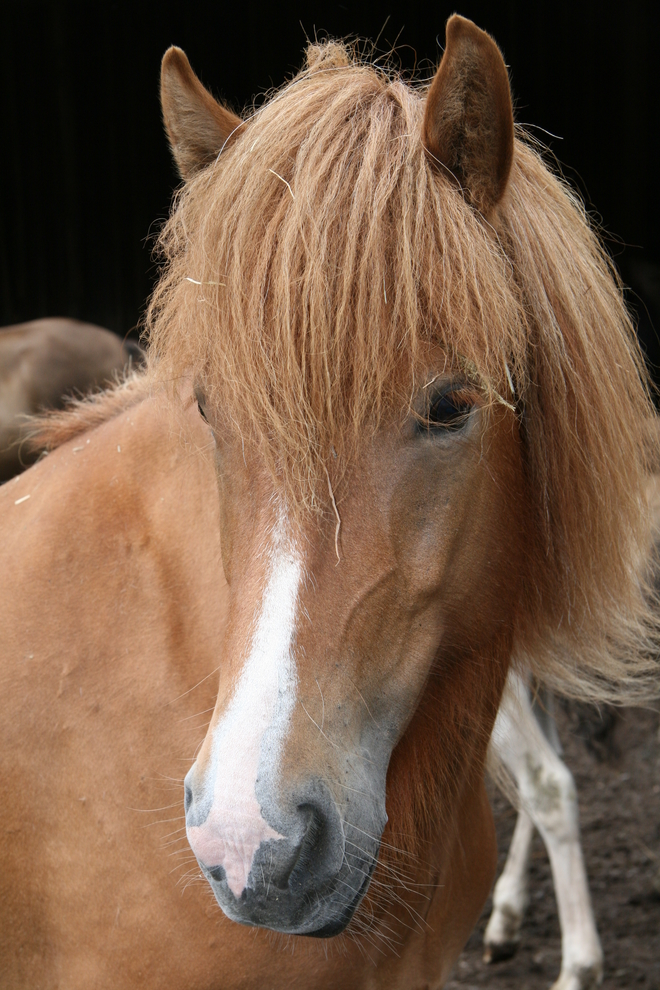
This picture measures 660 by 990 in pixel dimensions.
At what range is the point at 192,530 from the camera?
1.49 metres

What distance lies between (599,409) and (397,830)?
0.78 meters

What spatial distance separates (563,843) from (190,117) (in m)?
2.89

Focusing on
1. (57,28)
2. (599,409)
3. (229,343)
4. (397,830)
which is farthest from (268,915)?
(57,28)

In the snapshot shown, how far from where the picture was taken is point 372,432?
3.56 ft

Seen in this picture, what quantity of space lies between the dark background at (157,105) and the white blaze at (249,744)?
4940 millimetres

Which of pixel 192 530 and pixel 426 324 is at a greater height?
pixel 426 324

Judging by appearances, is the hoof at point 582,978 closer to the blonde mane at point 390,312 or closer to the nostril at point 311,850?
the blonde mane at point 390,312

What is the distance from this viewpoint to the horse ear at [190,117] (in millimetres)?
1327

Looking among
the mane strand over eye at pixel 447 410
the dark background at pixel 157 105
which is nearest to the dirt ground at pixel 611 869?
the mane strand over eye at pixel 447 410

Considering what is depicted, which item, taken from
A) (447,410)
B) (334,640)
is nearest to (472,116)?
(447,410)

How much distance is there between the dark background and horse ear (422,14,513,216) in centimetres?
438

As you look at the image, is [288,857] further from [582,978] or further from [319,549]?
[582,978]

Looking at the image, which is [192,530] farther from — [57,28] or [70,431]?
[57,28]

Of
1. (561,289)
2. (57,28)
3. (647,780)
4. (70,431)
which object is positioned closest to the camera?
(561,289)
